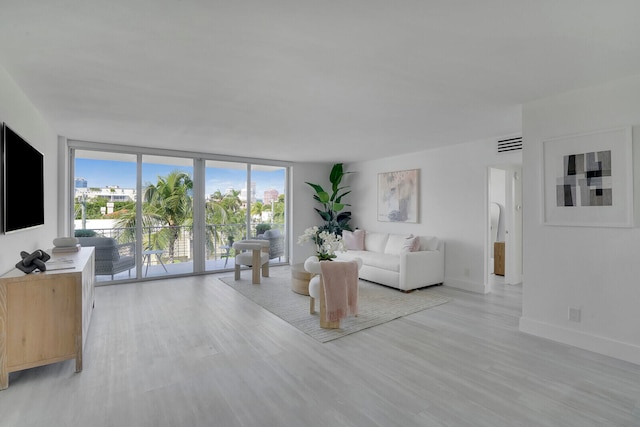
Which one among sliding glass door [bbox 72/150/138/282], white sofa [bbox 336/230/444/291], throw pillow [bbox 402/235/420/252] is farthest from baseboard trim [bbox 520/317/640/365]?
sliding glass door [bbox 72/150/138/282]

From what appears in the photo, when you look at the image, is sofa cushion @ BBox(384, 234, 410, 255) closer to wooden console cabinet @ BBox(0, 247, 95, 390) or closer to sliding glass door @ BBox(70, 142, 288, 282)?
sliding glass door @ BBox(70, 142, 288, 282)

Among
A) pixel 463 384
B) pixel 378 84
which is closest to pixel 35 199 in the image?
pixel 378 84

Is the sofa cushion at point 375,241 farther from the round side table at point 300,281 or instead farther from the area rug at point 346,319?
the round side table at point 300,281

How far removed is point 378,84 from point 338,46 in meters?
0.74

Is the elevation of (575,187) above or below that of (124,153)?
below

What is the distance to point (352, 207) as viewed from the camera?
7.31m

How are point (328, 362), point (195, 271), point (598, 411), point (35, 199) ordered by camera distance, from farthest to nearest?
point (195, 271)
point (35, 199)
point (328, 362)
point (598, 411)

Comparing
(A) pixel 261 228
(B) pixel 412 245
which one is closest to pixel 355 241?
(B) pixel 412 245

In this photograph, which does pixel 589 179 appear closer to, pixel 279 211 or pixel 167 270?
pixel 279 211

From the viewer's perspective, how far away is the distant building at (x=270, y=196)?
6.78m

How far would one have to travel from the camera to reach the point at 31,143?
3150 millimetres

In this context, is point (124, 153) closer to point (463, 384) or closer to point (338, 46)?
point (338, 46)

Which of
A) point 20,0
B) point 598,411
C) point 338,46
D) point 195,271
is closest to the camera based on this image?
point 20,0

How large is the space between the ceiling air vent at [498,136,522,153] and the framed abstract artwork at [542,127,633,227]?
138 cm
